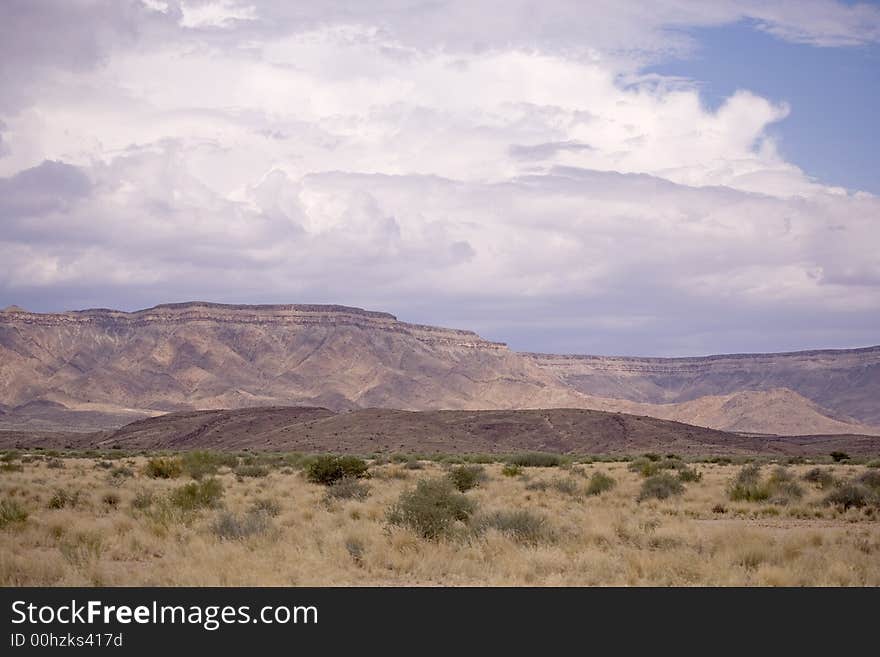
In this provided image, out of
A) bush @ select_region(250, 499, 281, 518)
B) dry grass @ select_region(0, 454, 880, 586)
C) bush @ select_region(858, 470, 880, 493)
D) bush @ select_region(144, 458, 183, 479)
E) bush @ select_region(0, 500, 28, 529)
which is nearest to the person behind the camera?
dry grass @ select_region(0, 454, 880, 586)

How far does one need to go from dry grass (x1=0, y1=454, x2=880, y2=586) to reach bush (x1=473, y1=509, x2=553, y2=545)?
4 cm

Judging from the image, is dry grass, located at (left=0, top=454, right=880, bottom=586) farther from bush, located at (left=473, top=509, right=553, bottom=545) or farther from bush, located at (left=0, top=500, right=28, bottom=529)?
bush, located at (left=0, top=500, right=28, bottom=529)

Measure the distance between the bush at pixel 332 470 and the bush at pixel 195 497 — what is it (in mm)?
10122

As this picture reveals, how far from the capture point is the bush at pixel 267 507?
23.3 meters

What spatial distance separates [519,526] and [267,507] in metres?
8.67

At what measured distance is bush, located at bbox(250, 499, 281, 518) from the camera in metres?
23.3

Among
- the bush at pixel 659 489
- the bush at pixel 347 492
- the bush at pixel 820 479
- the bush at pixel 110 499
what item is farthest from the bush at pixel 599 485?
the bush at pixel 110 499

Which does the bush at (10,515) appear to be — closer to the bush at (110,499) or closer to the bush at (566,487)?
the bush at (110,499)

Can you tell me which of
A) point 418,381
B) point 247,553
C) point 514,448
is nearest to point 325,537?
point 247,553

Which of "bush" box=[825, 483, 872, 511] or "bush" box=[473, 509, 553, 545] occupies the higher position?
"bush" box=[473, 509, 553, 545]

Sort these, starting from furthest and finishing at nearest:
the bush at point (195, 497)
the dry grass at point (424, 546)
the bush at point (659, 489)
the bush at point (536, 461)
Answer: the bush at point (536, 461) < the bush at point (659, 489) < the bush at point (195, 497) < the dry grass at point (424, 546)

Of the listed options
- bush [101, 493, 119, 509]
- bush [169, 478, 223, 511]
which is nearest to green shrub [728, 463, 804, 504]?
bush [169, 478, 223, 511]

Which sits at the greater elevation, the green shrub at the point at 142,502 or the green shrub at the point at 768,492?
the green shrub at the point at 142,502
